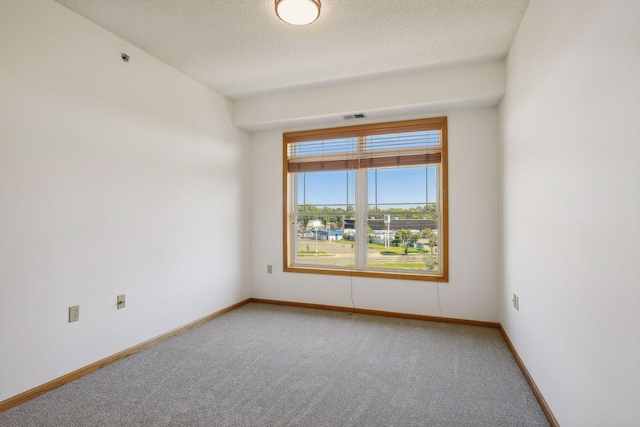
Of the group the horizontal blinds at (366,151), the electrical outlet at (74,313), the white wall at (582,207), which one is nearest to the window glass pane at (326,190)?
the horizontal blinds at (366,151)

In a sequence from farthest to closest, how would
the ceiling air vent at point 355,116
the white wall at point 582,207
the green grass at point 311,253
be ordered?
1. the green grass at point 311,253
2. the ceiling air vent at point 355,116
3. the white wall at point 582,207

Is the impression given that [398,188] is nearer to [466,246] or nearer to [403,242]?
[403,242]

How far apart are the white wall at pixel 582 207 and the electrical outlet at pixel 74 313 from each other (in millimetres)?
3189

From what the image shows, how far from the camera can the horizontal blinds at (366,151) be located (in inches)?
153

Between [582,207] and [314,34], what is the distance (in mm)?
2296

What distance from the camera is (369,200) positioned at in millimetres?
4176

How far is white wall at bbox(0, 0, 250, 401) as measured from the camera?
6.97 feet

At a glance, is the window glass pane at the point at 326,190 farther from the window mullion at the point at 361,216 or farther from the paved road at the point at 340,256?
the paved road at the point at 340,256

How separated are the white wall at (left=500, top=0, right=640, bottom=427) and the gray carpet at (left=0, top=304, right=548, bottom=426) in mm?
464

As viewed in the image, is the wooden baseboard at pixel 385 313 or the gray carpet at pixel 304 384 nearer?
the gray carpet at pixel 304 384

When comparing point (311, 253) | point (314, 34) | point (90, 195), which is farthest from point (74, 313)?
point (314, 34)

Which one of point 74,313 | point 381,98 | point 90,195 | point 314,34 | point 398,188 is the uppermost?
point 314,34

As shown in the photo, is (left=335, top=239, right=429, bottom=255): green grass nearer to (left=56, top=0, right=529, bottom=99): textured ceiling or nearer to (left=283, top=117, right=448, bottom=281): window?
(left=283, top=117, right=448, bottom=281): window

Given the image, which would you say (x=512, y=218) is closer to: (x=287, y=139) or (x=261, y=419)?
(x=261, y=419)
